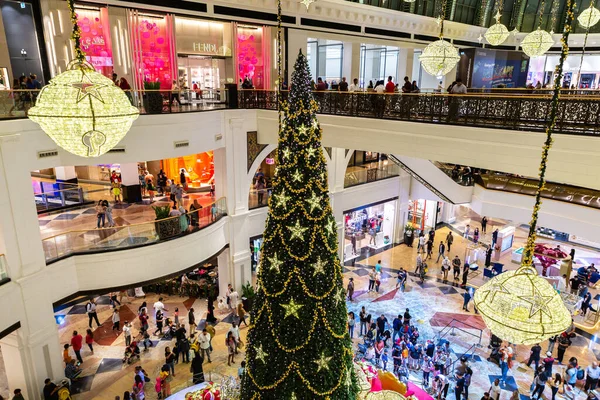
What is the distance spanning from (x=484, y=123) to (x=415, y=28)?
14473 mm

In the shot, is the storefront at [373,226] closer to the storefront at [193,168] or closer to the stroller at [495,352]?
the storefront at [193,168]

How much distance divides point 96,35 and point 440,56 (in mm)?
10340

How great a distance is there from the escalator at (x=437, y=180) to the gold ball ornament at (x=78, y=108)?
1269 cm

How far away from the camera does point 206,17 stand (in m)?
14.0

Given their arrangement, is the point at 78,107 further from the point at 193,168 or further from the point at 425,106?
the point at 193,168

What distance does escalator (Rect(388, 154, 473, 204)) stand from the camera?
1583 cm

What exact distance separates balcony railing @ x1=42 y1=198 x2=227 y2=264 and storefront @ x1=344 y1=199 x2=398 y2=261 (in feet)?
29.2

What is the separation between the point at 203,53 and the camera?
1531cm

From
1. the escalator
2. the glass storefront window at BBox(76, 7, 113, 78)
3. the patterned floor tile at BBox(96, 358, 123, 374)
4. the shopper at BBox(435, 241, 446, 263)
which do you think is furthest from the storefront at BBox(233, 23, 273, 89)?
the patterned floor tile at BBox(96, 358, 123, 374)

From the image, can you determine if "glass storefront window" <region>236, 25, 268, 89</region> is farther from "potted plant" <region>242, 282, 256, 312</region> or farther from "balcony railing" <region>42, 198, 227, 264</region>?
"potted plant" <region>242, 282, 256, 312</region>

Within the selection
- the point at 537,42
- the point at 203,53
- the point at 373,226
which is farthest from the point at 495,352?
the point at 203,53

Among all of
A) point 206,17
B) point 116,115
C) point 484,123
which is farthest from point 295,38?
point 116,115

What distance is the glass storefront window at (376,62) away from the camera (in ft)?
75.3

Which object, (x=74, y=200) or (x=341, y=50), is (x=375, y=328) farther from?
(x=341, y=50)
